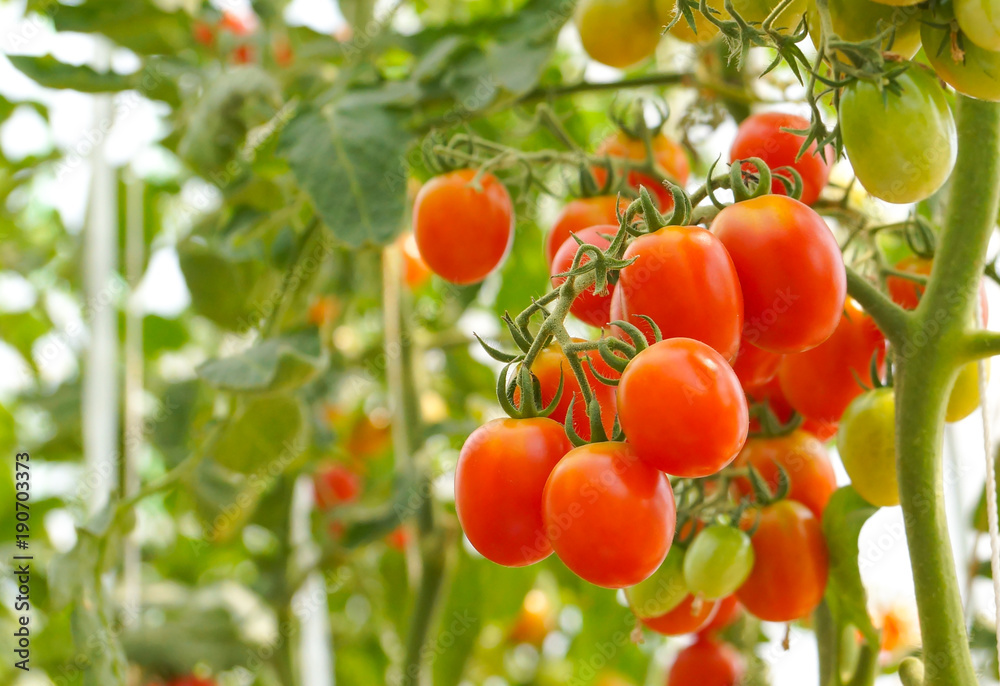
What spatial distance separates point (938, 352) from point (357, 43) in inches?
33.7

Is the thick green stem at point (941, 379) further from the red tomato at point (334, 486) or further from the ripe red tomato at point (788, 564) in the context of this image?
the red tomato at point (334, 486)

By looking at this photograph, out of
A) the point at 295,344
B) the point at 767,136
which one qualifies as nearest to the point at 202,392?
the point at 295,344

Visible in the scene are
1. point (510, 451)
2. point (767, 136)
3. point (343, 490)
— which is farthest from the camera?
point (343, 490)

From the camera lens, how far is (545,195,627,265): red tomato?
2.26ft

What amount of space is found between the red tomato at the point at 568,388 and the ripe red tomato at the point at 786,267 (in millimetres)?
96

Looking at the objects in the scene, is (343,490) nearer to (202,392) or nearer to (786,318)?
(202,392)

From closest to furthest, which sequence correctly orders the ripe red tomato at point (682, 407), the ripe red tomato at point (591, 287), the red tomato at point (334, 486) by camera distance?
the ripe red tomato at point (682, 407) < the ripe red tomato at point (591, 287) < the red tomato at point (334, 486)

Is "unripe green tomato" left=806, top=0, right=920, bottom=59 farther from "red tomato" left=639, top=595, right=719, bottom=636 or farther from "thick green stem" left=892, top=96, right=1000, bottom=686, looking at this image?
"red tomato" left=639, top=595, right=719, bottom=636

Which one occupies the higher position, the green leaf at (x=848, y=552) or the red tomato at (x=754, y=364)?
the red tomato at (x=754, y=364)

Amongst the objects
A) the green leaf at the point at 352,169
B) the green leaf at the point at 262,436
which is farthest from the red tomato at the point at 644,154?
the green leaf at the point at 262,436

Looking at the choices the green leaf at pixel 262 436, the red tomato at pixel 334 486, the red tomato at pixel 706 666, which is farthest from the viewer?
the red tomato at pixel 334 486

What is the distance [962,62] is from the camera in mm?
491

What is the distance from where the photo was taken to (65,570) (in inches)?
35.8

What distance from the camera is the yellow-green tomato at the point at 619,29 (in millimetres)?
730
